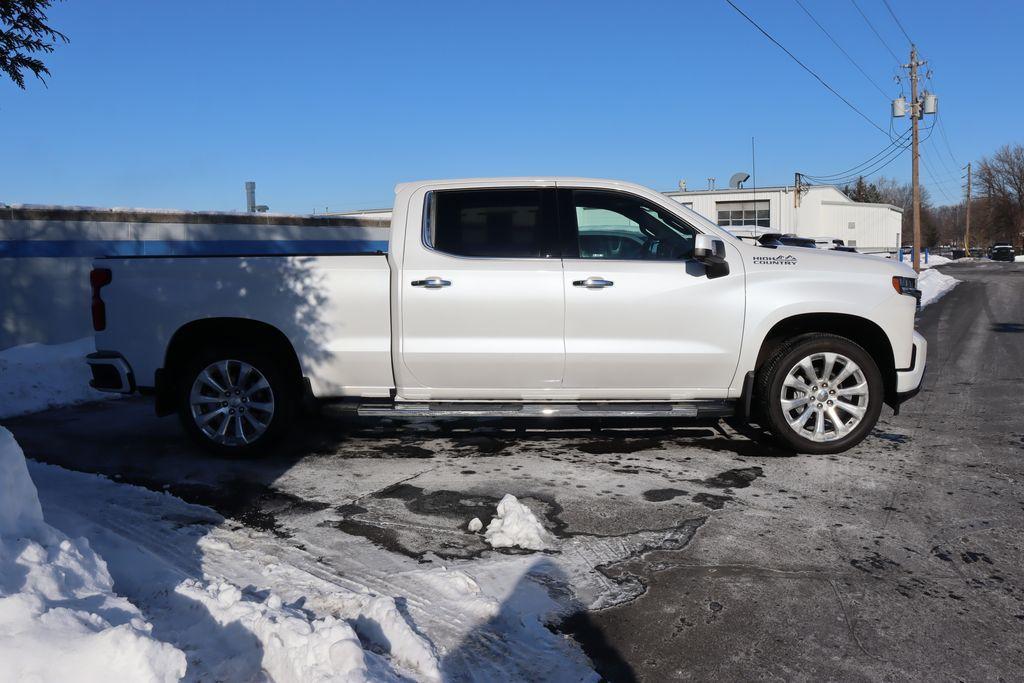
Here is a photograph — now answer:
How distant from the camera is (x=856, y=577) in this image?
152 inches

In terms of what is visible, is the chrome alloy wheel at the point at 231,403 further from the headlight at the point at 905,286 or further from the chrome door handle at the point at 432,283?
the headlight at the point at 905,286

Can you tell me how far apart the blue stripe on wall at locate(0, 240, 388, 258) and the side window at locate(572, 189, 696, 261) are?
9.06 ft

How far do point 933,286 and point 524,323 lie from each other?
2343 cm

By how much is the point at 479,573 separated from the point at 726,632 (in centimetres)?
115

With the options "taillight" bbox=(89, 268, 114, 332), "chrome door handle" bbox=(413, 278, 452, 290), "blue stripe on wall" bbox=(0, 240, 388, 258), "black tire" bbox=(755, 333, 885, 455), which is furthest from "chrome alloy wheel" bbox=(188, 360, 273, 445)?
"black tire" bbox=(755, 333, 885, 455)

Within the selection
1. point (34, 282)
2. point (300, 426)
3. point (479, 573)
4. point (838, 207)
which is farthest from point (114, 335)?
point (838, 207)

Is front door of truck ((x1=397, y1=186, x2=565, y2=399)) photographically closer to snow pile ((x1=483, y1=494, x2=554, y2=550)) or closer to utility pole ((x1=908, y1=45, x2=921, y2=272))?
snow pile ((x1=483, y1=494, x2=554, y2=550))

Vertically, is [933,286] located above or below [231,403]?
above

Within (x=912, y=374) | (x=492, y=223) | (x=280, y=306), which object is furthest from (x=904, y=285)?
(x=280, y=306)

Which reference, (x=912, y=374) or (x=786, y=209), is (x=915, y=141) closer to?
(x=786, y=209)

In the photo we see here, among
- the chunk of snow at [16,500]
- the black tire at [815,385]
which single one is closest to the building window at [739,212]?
the black tire at [815,385]

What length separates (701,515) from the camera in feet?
15.5

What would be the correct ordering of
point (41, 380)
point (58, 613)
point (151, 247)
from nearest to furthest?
point (58, 613) → point (41, 380) → point (151, 247)

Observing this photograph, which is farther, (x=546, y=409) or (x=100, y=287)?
(x=100, y=287)
